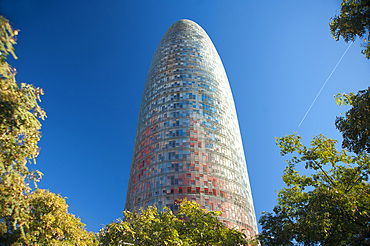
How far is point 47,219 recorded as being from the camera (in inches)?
871

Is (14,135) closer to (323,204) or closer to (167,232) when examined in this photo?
(167,232)

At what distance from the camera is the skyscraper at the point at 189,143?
71250mm

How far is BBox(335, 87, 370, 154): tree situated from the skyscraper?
175 ft

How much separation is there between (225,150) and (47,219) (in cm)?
6595

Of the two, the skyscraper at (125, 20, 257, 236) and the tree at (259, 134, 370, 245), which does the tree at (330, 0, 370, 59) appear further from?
the skyscraper at (125, 20, 257, 236)

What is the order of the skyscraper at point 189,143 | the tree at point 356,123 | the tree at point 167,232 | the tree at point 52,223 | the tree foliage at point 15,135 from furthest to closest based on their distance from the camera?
the skyscraper at point 189,143 < the tree at point 52,223 < the tree at point 167,232 < the tree at point 356,123 < the tree foliage at point 15,135

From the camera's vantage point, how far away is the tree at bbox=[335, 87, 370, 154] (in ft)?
50.2

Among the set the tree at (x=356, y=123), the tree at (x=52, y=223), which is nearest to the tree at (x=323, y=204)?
the tree at (x=356, y=123)

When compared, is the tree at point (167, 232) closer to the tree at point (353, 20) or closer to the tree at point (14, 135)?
the tree at point (14, 135)

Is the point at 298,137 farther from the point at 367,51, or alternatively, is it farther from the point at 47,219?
the point at 47,219

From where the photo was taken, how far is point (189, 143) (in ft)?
259

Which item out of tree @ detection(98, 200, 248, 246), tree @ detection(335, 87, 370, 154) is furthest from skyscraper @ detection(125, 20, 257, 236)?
tree @ detection(335, 87, 370, 154)

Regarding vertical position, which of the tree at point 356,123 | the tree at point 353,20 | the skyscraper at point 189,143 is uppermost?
the skyscraper at point 189,143

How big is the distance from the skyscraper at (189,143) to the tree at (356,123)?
53.4 m
